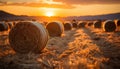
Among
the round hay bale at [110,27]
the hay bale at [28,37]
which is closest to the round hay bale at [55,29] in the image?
the round hay bale at [110,27]

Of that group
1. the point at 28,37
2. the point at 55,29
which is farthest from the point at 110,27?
the point at 28,37

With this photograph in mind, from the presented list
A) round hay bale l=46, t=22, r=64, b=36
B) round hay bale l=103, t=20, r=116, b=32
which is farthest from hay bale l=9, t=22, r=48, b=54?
round hay bale l=103, t=20, r=116, b=32

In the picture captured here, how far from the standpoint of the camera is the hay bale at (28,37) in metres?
11.8

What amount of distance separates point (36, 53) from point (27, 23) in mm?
1813

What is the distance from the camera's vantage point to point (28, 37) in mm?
12102

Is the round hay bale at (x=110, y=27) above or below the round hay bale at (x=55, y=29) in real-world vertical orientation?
below

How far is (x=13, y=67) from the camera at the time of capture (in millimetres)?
8562

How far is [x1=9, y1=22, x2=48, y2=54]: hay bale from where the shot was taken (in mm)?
11836

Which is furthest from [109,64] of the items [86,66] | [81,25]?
[81,25]

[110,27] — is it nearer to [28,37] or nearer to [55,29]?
[55,29]

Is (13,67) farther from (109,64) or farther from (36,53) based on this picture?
(109,64)

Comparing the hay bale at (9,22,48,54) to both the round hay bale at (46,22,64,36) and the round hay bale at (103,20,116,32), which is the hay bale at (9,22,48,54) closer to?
the round hay bale at (46,22,64,36)

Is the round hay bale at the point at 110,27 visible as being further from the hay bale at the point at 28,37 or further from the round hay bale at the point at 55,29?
the hay bale at the point at 28,37

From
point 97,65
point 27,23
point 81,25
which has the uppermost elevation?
point 27,23
